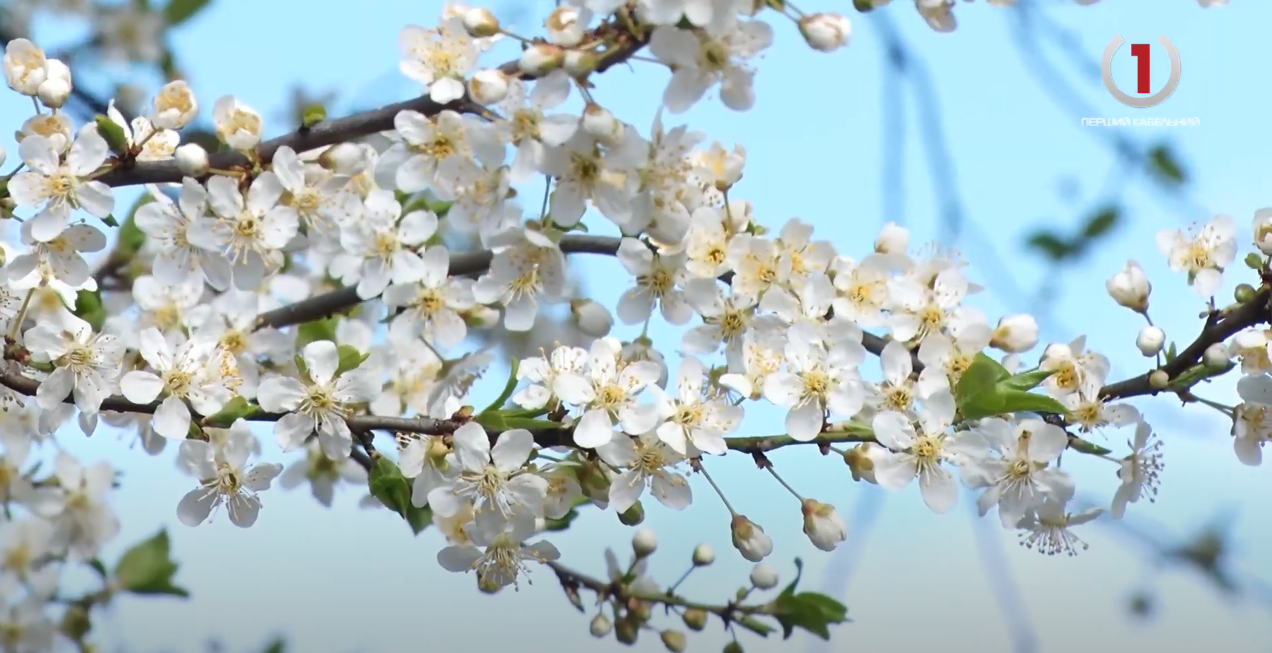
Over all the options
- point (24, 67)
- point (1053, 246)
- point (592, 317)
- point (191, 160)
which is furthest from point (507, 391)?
point (1053, 246)

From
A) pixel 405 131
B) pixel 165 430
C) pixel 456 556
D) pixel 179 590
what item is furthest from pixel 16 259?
pixel 179 590

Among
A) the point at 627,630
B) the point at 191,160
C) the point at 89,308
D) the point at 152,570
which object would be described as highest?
the point at 191,160

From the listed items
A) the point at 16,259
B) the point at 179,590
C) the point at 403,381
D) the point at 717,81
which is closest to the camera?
the point at 717,81

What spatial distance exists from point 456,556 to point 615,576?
337mm

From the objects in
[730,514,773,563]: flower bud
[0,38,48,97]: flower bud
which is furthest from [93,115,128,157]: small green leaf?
[730,514,773,563]: flower bud

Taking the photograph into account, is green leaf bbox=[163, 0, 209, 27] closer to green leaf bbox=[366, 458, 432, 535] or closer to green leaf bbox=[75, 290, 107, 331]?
green leaf bbox=[75, 290, 107, 331]

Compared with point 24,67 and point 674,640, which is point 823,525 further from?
point 24,67

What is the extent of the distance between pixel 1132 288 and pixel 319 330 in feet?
Result: 3.94

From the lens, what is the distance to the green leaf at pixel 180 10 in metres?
2.08

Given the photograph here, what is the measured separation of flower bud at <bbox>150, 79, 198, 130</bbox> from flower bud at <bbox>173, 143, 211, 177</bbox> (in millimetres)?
63

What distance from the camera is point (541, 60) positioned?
115 cm

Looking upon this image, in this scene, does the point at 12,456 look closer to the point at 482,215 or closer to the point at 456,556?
the point at 456,556

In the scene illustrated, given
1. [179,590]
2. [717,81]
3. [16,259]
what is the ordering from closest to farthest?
[717,81] → [16,259] → [179,590]

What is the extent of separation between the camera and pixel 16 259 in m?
1.40
